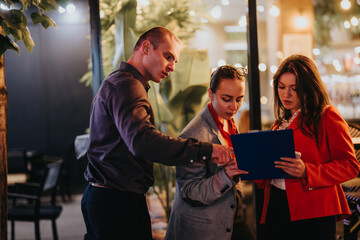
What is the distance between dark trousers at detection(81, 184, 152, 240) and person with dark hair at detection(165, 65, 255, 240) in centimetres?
21

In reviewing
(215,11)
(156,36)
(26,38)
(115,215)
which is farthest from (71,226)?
(156,36)

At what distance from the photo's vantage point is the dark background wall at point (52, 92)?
7090mm

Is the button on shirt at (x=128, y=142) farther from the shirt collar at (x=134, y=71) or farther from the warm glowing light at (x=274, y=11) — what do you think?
the warm glowing light at (x=274, y=11)

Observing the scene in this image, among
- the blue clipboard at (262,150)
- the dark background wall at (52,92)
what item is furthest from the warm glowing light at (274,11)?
the blue clipboard at (262,150)

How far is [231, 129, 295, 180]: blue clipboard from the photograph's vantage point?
1.66 meters

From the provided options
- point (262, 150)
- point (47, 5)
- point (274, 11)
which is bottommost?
point (262, 150)

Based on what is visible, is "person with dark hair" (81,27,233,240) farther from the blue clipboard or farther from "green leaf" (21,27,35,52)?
"green leaf" (21,27,35,52)

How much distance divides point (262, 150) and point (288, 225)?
496 millimetres

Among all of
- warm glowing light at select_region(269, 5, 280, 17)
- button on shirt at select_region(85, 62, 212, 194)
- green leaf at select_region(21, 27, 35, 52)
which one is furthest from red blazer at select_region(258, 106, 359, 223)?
warm glowing light at select_region(269, 5, 280, 17)

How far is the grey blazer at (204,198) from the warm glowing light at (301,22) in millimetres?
5431

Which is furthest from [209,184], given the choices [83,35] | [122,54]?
[83,35]

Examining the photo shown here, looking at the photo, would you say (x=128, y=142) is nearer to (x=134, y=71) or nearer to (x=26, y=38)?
(x=134, y=71)

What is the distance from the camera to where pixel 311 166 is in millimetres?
1822

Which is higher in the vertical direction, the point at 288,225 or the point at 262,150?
the point at 262,150
